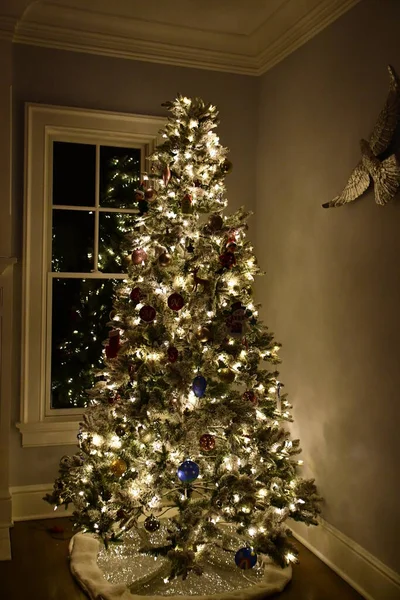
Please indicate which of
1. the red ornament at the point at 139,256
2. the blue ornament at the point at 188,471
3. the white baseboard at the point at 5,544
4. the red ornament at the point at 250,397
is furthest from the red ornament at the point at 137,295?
the white baseboard at the point at 5,544

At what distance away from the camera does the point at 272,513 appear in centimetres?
294

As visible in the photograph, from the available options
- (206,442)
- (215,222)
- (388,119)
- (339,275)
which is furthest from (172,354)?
(388,119)

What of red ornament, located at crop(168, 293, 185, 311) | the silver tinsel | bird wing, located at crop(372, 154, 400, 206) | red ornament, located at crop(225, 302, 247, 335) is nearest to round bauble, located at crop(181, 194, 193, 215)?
red ornament, located at crop(168, 293, 185, 311)

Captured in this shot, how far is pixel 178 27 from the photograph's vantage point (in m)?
3.85

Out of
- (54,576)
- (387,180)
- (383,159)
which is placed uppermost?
(383,159)

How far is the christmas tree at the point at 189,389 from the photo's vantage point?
290cm

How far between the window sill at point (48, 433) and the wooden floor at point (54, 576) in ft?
1.71

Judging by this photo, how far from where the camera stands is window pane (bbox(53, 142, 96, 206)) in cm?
396

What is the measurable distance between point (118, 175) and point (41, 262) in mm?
778

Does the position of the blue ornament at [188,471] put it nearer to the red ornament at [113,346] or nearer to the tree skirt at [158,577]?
the tree skirt at [158,577]

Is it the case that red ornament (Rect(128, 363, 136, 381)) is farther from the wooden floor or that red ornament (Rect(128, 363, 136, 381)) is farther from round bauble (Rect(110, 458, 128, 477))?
the wooden floor

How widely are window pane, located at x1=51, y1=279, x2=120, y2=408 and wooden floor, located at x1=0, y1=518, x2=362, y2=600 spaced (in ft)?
2.83

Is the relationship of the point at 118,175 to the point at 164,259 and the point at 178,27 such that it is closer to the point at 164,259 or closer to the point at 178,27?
the point at 178,27

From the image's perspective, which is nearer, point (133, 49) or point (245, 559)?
point (245, 559)
